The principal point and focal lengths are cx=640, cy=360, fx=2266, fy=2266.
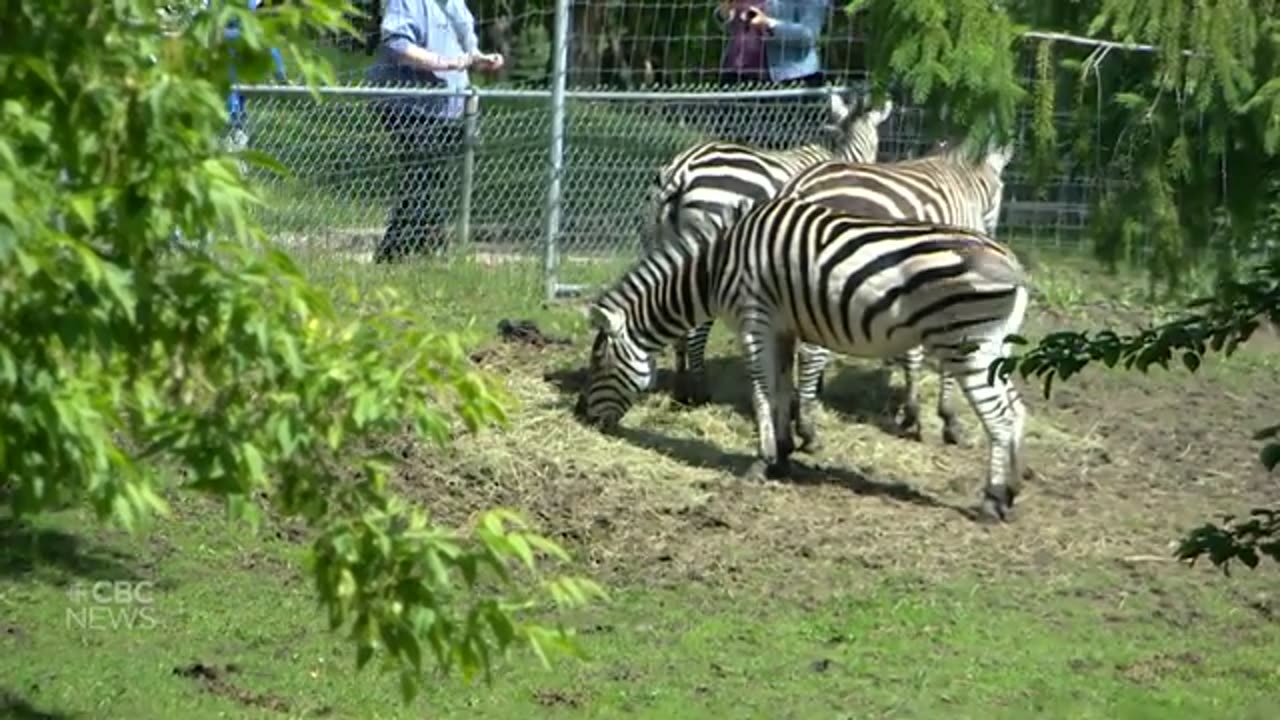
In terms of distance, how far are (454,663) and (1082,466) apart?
7602 mm

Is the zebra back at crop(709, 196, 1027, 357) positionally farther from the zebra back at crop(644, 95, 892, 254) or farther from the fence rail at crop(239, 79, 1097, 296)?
the fence rail at crop(239, 79, 1097, 296)

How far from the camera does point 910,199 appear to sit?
11797 millimetres

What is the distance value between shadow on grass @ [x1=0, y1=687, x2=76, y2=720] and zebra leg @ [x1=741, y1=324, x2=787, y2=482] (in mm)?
4193

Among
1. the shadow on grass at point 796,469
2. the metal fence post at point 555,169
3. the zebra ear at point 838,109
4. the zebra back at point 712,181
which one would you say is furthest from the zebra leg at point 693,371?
the zebra ear at point 838,109

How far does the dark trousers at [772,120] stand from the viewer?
1422 centimetres

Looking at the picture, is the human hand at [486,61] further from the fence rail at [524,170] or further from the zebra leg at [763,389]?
the zebra leg at [763,389]

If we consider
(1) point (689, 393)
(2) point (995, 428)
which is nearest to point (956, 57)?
(2) point (995, 428)

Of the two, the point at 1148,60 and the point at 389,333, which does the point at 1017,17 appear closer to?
the point at 1148,60

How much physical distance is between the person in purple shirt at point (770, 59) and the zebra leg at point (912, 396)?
11.0ft

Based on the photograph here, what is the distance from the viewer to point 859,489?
1035 cm

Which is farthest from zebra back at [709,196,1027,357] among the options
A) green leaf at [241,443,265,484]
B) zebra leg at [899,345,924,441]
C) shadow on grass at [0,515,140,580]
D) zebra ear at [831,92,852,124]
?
green leaf at [241,443,265,484]

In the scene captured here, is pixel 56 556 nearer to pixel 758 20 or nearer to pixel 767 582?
pixel 767 582

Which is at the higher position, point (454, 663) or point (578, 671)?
point (454, 663)

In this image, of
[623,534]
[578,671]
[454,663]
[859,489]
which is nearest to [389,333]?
[454,663]
